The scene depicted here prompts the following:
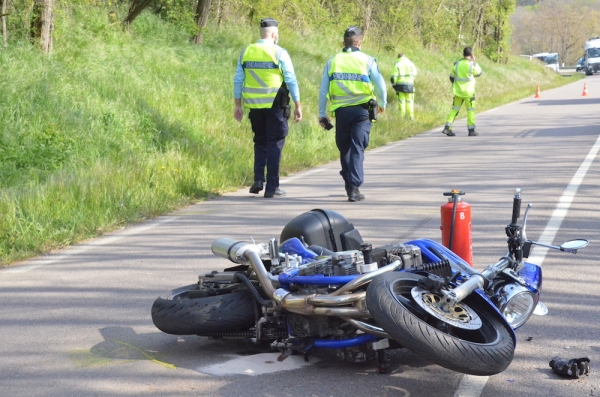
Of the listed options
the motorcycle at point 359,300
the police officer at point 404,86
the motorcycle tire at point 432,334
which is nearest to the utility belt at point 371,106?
the motorcycle at point 359,300

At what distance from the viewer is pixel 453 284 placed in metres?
4.43

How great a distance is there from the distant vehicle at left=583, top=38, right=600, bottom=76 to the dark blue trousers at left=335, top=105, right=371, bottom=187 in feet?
207

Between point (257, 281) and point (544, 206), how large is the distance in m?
5.28

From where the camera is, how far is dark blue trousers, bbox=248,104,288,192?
1060 cm

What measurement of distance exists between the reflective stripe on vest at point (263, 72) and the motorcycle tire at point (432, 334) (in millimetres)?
6467

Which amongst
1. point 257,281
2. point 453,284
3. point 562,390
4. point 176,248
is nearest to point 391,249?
point 453,284

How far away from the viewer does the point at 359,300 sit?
4266mm

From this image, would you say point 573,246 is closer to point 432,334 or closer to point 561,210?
point 432,334

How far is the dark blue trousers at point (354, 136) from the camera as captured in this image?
10.4 metres

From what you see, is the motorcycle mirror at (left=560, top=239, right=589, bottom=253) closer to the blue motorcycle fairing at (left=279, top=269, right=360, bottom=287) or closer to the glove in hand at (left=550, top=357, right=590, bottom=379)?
the glove in hand at (left=550, top=357, right=590, bottom=379)

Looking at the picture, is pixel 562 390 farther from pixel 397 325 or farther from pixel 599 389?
pixel 397 325

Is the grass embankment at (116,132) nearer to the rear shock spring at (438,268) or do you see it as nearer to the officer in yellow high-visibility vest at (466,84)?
the officer in yellow high-visibility vest at (466,84)

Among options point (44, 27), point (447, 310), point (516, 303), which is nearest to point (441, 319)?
point (447, 310)

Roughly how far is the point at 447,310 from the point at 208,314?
1.35 meters
